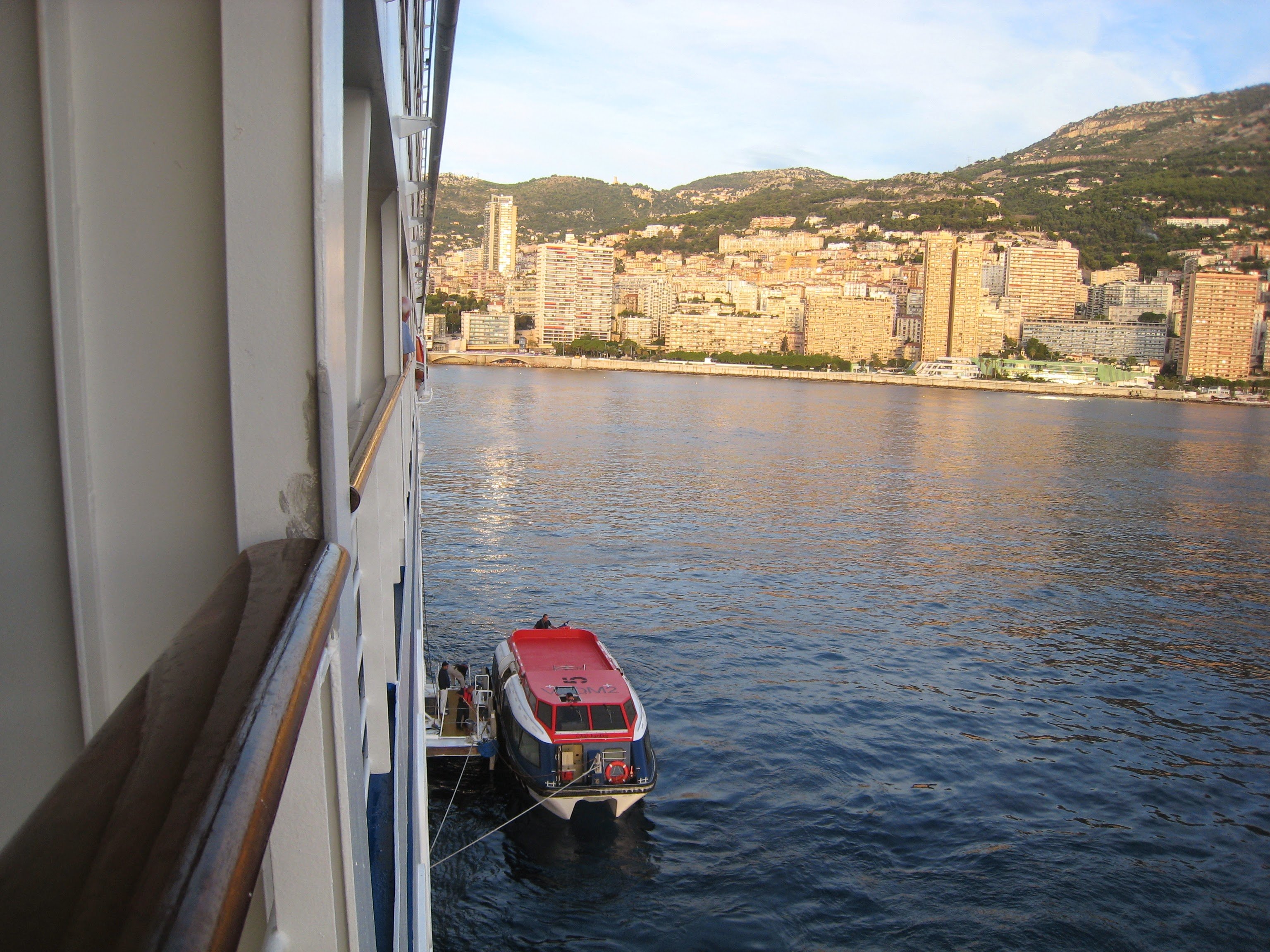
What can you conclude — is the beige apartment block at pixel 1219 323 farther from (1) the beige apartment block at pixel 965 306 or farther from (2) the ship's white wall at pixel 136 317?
(2) the ship's white wall at pixel 136 317

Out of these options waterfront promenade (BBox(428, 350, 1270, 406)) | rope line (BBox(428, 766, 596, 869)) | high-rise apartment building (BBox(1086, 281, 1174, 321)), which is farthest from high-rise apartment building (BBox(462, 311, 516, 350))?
rope line (BBox(428, 766, 596, 869))

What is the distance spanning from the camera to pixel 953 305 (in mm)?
98438

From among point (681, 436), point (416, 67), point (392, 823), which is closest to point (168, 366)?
point (392, 823)

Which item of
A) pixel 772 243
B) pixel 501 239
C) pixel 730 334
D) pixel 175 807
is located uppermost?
pixel 772 243

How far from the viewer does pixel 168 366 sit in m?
0.79

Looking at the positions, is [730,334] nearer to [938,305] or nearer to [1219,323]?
[938,305]

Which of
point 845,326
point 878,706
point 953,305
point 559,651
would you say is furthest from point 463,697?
point 953,305

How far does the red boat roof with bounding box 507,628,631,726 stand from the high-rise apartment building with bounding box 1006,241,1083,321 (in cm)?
11024

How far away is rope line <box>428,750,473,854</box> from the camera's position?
753 cm

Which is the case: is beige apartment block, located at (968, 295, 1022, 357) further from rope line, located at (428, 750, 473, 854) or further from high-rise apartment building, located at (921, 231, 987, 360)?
rope line, located at (428, 750, 473, 854)

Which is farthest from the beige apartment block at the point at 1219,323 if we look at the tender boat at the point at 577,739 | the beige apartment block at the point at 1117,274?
the tender boat at the point at 577,739

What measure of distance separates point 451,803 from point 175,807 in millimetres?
8093

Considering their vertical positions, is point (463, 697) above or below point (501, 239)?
below

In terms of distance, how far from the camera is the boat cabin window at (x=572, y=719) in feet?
26.1
